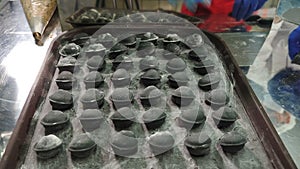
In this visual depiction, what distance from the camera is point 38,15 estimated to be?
3.32 feet

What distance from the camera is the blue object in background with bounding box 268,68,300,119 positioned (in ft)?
2.46

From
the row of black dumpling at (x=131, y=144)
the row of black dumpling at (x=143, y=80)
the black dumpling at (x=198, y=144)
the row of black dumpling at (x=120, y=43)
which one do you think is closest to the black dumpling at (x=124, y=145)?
the row of black dumpling at (x=131, y=144)

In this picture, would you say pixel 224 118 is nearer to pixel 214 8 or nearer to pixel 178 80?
pixel 178 80

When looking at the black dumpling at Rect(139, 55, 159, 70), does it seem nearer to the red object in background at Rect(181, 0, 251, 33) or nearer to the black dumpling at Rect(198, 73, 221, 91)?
the black dumpling at Rect(198, 73, 221, 91)

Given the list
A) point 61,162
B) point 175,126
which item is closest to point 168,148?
point 175,126

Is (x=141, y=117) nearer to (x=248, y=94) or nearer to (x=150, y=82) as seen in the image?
(x=150, y=82)

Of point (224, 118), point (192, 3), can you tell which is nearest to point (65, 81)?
point (224, 118)

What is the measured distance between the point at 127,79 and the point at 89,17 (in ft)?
1.13

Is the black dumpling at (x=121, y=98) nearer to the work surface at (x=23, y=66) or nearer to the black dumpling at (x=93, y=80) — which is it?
the black dumpling at (x=93, y=80)

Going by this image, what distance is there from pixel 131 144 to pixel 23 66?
50 centimetres

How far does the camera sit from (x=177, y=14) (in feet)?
3.30

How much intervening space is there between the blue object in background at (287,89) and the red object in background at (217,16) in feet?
0.73

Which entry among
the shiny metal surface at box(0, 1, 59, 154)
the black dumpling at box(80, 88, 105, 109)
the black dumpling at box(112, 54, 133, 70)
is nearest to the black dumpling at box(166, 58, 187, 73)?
the black dumpling at box(112, 54, 133, 70)

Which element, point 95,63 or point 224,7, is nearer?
point 95,63
